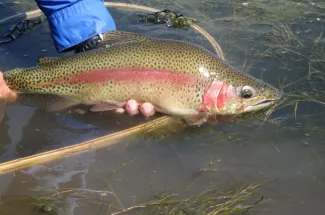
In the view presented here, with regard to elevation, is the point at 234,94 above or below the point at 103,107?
above

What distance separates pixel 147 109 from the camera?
3840 millimetres

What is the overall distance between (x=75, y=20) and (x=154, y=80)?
1.21 meters

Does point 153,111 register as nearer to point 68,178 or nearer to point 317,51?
point 68,178

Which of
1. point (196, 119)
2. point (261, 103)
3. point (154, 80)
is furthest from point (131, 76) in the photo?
point (261, 103)

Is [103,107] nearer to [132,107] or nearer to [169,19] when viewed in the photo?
[132,107]

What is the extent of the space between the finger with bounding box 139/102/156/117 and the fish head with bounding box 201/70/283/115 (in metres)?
0.46

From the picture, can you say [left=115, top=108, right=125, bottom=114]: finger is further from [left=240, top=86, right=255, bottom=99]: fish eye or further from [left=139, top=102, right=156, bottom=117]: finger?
[left=240, top=86, right=255, bottom=99]: fish eye

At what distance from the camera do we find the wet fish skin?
379cm

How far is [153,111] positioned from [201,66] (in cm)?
59

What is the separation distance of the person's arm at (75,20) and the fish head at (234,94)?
4.54ft

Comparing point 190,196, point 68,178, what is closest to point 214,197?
point 190,196

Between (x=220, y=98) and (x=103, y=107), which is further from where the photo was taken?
(x=103, y=107)

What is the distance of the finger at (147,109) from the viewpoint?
383 cm

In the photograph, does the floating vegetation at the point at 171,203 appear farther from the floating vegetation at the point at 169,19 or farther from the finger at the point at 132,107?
the floating vegetation at the point at 169,19
